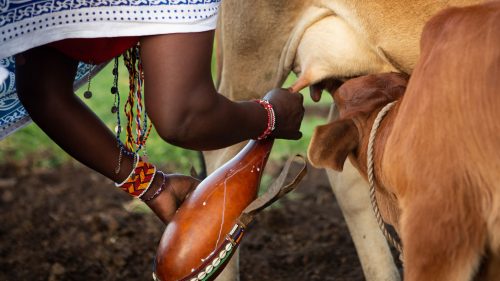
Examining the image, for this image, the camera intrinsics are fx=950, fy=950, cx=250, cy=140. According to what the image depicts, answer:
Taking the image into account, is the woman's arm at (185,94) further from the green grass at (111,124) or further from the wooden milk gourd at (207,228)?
the green grass at (111,124)

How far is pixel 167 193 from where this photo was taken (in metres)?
2.99

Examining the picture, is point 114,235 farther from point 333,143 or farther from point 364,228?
point 333,143

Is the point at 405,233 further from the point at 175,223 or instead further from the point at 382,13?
the point at 382,13

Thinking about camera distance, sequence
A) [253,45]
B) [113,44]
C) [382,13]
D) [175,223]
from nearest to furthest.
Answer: [113,44] → [175,223] → [382,13] → [253,45]

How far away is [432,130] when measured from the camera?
6.36 feet

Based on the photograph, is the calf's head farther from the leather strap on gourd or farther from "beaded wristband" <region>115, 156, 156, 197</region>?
"beaded wristband" <region>115, 156, 156, 197</region>

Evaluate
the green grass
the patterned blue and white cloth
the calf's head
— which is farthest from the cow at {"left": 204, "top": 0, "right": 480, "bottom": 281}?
the green grass

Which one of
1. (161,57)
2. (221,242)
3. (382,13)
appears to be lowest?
(221,242)

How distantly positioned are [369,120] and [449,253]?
0.62 meters

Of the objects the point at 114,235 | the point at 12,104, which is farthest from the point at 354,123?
the point at 114,235

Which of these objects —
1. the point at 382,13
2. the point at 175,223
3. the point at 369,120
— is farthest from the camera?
the point at 382,13

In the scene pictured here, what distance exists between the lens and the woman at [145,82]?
256cm

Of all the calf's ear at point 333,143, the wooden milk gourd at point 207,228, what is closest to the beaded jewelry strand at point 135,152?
the wooden milk gourd at point 207,228

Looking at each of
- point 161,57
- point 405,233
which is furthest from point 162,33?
point 405,233
